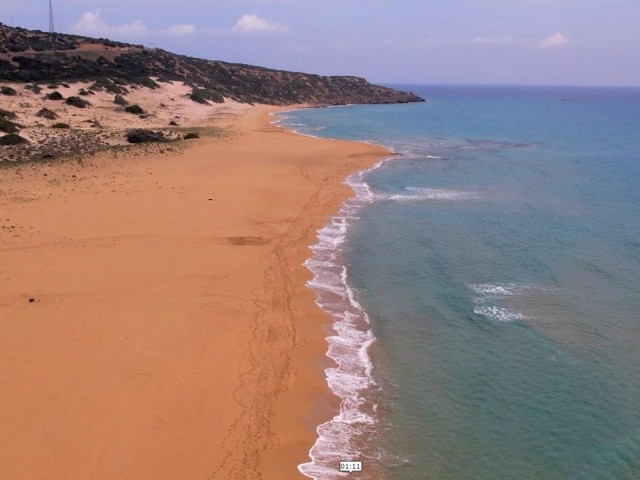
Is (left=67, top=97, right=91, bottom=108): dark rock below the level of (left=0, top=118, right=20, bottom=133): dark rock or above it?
above

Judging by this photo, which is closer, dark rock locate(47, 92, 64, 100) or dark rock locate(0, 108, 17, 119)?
dark rock locate(0, 108, 17, 119)

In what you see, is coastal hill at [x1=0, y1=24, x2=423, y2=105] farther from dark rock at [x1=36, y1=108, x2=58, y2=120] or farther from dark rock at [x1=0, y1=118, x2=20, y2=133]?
dark rock at [x1=0, y1=118, x2=20, y2=133]

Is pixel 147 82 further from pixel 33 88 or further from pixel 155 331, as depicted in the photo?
pixel 155 331

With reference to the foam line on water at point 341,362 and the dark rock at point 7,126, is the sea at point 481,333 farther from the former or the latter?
the dark rock at point 7,126

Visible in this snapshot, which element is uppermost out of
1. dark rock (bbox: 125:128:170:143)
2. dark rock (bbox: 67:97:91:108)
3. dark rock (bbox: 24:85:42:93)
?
dark rock (bbox: 24:85:42:93)

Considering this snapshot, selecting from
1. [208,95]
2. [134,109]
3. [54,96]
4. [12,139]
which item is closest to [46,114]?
[54,96]

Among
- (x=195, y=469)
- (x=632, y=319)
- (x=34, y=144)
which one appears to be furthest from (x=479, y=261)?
(x=34, y=144)

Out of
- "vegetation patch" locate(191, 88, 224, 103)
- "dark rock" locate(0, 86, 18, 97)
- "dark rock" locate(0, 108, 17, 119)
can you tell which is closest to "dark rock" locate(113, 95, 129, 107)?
"dark rock" locate(0, 86, 18, 97)

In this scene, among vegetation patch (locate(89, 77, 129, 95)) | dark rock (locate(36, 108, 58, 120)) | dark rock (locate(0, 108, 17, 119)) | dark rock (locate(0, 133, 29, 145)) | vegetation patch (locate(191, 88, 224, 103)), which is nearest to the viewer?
dark rock (locate(0, 133, 29, 145))

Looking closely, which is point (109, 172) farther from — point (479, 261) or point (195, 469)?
point (195, 469)
